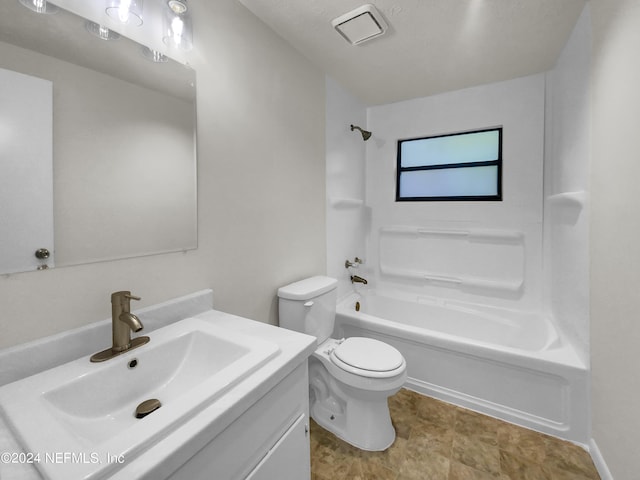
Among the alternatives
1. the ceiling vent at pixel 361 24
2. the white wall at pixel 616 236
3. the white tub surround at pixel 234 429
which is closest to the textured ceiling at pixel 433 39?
the ceiling vent at pixel 361 24

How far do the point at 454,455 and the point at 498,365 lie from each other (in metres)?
0.61

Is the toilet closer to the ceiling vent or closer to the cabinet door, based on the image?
the cabinet door

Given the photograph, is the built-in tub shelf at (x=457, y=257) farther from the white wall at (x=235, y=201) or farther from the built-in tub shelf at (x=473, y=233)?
the white wall at (x=235, y=201)

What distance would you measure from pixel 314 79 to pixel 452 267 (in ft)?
6.72

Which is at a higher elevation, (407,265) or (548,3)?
(548,3)

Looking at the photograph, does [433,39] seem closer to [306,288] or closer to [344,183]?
[344,183]

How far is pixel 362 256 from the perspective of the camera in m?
3.07

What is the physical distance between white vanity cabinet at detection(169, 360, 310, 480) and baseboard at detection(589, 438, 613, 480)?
57.4 inches

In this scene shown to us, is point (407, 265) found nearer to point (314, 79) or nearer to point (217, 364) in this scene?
point (314, 79)

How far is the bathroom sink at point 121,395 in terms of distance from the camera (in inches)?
21.5

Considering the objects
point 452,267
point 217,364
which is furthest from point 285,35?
point 452,267

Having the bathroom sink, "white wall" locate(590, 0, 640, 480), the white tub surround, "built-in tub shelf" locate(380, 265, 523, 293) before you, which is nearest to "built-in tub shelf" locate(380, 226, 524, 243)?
"built-in tub shelf" locate(380, 265, 523, 293)

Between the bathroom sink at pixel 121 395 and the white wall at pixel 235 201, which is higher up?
the white wall at pixel 235 201

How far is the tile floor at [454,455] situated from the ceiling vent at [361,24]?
2414 mm
